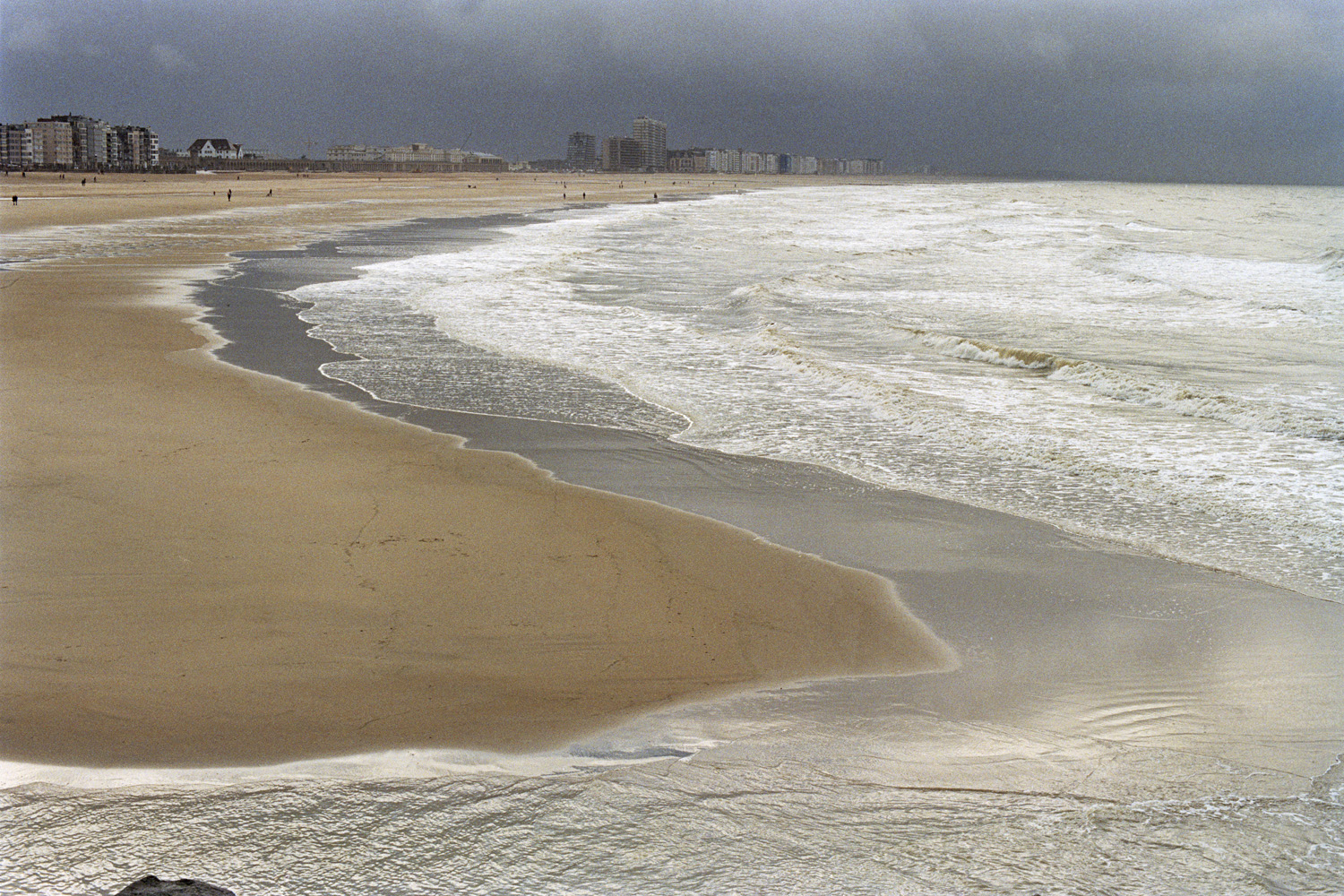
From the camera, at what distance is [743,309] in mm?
16906

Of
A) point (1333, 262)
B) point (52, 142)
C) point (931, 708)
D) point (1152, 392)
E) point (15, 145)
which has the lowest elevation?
point (931, 708)

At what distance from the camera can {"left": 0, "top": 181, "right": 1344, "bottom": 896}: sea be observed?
312 centimetres

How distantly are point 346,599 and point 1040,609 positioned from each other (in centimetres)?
336

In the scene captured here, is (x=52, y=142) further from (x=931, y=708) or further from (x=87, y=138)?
(x=931, y=708)

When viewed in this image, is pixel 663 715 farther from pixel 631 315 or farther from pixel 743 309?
pixel 743 309

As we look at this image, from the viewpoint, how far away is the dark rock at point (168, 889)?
245 cm

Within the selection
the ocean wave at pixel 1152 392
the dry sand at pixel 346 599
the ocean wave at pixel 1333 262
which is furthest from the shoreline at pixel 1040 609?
the ocean wave at pixel 1333 262

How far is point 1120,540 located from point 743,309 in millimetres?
10986

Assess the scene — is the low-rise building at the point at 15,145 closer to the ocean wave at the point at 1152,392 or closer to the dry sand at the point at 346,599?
the ocean wave at the point at 1152,392

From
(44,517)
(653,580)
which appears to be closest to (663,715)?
(653,580)

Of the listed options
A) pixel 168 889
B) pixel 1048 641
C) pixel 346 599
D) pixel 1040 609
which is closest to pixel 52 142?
pixel 346 599

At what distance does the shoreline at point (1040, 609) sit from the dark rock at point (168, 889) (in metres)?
2.64

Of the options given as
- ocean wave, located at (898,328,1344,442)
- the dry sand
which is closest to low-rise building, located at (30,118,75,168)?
ocean wave, located at (898,328,1344,442)

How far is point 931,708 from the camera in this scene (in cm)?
421
